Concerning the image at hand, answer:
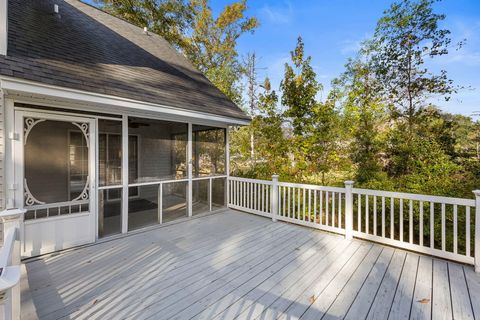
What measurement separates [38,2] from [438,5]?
9504 millimetres

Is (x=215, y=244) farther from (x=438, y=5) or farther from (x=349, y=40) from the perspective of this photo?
(x=349, y=40)

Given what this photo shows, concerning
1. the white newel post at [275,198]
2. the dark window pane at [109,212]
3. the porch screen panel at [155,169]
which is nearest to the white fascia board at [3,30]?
the porch screen panel at [155,169]

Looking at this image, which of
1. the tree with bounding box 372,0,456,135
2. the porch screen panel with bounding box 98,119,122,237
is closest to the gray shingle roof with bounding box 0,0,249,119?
the porch screen panel with bounding box 98,119,122,237

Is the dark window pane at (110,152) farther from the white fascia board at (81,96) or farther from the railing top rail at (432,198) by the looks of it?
the railing top rail at (432,198)

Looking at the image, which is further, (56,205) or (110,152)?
(110,152)

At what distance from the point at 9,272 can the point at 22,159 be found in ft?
9.54

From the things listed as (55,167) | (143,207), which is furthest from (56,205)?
(143,207)

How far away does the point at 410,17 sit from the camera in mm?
6086

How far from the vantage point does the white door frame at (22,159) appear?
123 inches

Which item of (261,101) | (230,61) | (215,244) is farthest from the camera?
(230,61)

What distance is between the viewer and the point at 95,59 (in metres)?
4.21

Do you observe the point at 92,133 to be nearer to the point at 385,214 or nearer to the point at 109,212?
the point at 109,212

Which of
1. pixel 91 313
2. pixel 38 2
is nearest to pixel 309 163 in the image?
pixel 91 313

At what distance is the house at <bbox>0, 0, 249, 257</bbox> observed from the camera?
10.3ft
